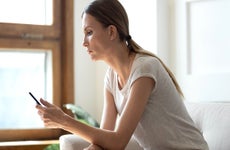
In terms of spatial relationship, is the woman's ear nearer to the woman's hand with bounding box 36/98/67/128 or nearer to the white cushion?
the woman's hand with bounding box 36/98/67/128

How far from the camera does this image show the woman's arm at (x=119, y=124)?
1.28m

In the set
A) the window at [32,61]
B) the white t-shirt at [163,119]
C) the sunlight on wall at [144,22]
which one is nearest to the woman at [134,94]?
the white t-shirt at [163,119]

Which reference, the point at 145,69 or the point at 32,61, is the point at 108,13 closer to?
the point at 145,69

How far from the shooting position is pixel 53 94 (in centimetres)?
260

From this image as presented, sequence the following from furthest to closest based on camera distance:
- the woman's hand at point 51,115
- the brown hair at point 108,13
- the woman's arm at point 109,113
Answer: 1. the woman's arm at point 109,113
2. the brown hair at point 108,13
3. the woman's hand at point 51,115

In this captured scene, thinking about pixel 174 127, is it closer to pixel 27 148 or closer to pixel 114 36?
pixel 114 36

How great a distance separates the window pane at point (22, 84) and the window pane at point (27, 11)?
0.65ft

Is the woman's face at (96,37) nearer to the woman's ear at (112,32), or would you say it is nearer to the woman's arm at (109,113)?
the woman's ear at (112,32)

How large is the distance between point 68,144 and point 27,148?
593 mm

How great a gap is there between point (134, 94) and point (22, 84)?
1411 mm

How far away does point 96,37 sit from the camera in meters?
1.42

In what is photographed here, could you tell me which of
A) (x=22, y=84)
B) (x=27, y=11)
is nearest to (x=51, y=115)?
(x=22, y=84)

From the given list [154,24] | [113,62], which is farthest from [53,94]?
[113,62]

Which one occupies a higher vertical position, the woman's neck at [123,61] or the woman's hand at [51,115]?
the woman's neck at [123,61]
